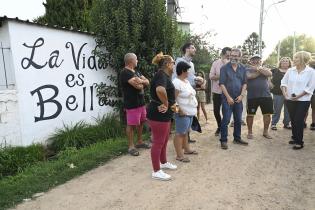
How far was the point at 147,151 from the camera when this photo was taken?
21.9 ft

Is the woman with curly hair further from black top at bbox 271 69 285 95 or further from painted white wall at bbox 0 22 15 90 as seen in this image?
black top at bbox 271 69 285 95

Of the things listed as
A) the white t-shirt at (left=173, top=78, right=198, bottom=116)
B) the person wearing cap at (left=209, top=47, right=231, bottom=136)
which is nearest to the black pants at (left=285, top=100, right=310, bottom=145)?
the person wearing cap at (left=209, top=47, right=231, bottom=136)

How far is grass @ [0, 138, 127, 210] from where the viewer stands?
185 inches

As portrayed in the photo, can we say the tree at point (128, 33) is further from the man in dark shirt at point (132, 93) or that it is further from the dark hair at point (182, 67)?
the dark hair at point (182, 67)

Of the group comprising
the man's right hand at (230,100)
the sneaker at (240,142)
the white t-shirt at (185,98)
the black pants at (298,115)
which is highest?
the white t-shirt at (185,98)

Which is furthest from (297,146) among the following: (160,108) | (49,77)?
(49,77)

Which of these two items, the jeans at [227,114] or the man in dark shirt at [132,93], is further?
the jeans at [227,114]

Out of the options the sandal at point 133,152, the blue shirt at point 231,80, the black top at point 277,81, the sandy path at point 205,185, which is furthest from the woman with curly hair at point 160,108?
the black top at point 277,81

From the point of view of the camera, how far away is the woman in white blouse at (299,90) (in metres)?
6.57

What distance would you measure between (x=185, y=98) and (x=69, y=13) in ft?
16.4

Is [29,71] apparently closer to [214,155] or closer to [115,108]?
[115,108]

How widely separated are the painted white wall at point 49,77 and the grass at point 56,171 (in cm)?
82

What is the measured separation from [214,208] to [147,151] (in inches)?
104

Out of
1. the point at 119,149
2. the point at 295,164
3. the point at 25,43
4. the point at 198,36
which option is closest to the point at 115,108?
the point at 119,149
